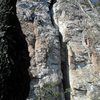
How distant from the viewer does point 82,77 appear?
36.8 ft

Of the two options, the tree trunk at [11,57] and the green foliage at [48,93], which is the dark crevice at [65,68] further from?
the tree trunk at [11,57]

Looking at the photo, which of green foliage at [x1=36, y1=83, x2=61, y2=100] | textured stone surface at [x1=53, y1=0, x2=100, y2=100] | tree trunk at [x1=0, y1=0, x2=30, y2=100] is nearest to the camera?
tree trunk at [x1=0, y1=0, x2=30, y2=100]

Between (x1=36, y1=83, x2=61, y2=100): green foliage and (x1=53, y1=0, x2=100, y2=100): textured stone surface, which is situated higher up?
(x1=53, y1=0, x2=100, y2=100): textured stone surface

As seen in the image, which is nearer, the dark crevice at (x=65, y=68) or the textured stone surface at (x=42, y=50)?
the textured stone surface at (x=42, y=50)

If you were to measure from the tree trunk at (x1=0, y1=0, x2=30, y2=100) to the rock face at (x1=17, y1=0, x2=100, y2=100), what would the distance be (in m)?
6.58

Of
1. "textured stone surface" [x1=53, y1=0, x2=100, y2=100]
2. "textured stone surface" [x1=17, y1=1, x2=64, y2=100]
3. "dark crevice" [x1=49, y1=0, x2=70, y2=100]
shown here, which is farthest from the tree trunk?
"dark crevice" [x1=49, y1=0, x2=70, y2=100]

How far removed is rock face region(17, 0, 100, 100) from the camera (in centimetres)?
1059

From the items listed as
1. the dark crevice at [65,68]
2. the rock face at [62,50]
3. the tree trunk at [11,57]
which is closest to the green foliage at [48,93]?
the rock face at [62,50]

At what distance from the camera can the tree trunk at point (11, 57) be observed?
324cm

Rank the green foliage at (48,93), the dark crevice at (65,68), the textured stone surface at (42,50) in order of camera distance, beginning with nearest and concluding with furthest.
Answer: the green foliage at (48,93) < the textured stone surface at (42,50) < the dark crevice at (65,68)

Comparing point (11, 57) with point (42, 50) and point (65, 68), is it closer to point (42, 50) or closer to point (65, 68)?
point (42, 50)

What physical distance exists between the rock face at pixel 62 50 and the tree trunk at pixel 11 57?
658cm

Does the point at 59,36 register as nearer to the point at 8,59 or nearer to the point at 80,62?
the point at 80,62

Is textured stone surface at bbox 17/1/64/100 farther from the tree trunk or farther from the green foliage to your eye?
the tree trunk
